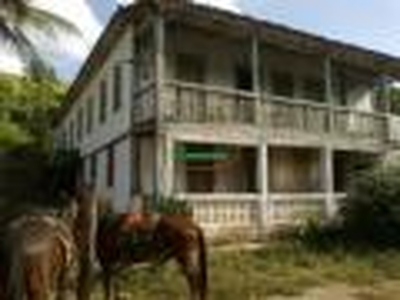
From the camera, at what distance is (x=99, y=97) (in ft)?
93.8

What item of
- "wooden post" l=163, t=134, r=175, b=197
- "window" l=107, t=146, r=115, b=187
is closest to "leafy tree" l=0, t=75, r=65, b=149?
"window" l=107, t=146, r=115, b=187

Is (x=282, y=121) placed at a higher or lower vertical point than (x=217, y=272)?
higher

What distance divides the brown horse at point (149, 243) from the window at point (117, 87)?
1293 centimetres

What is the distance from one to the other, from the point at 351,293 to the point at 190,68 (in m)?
11.5

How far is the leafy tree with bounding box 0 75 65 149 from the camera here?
45.0 m

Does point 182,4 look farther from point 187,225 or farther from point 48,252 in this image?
point 48,252

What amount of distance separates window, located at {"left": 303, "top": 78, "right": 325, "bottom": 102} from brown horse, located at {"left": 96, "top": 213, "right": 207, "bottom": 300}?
53.9ft

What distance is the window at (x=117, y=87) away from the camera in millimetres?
24009

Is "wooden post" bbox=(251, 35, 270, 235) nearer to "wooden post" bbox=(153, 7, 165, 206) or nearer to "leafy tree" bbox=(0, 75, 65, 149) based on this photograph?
"wooden post" bbox=(153, 7, 165, 206)

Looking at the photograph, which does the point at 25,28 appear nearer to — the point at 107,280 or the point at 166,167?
the point at 166,167

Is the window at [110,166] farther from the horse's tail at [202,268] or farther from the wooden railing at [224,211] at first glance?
the horse's tail at [202,268]

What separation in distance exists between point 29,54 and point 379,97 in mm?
16432

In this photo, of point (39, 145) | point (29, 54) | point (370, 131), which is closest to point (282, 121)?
point (370, 131)

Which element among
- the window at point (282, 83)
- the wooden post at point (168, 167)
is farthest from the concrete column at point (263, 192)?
the window at point (282, 83)
